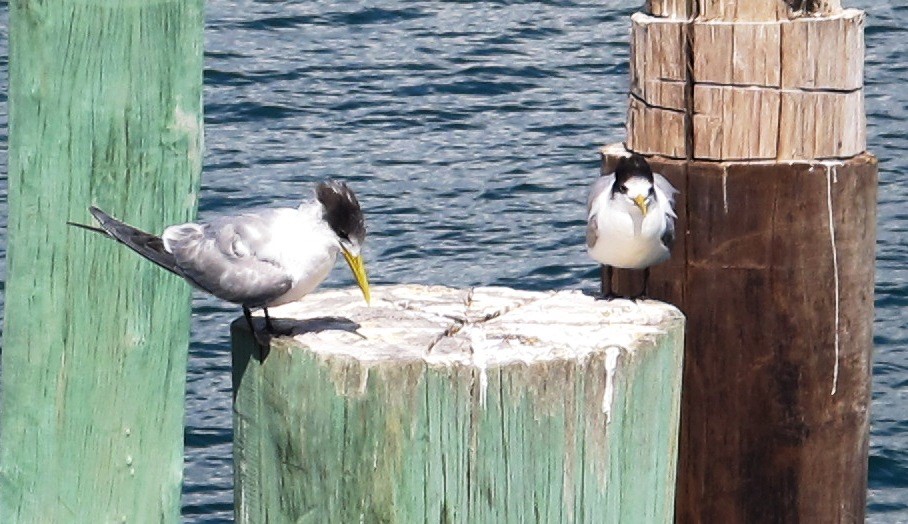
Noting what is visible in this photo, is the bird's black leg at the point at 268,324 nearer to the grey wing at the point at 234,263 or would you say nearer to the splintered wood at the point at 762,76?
the grey wing at the point at 234,263

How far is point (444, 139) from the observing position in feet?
37.2

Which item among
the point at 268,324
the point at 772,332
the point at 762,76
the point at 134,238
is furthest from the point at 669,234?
the point at 134,238

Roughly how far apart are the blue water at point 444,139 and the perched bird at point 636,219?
3146 millimetres

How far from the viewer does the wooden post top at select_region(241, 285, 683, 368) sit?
395 cm

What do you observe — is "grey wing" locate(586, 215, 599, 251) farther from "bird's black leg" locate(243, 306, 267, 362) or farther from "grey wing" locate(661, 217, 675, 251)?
"bird's black leg" locate(243, 306, 267, 362)

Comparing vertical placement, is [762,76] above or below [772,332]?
above

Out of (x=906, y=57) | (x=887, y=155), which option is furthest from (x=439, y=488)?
(x=906, y=57)

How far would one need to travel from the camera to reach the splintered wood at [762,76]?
4.89 meters

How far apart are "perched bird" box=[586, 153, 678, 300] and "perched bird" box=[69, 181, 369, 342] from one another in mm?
770

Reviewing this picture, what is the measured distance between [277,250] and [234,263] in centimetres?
12

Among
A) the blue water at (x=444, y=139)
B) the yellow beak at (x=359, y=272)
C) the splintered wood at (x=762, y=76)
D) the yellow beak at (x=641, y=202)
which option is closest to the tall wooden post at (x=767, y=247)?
the splintered wood at (x=762, y=76)

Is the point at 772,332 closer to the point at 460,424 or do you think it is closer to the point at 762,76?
the point at 762,76

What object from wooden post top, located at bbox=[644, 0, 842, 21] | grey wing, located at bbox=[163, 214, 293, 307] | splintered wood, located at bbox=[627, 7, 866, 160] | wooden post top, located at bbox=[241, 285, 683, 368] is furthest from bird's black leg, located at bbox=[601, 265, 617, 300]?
grey wing, located at bbox=[163, 214, 293, 307]

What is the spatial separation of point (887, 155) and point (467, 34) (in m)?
3.50
